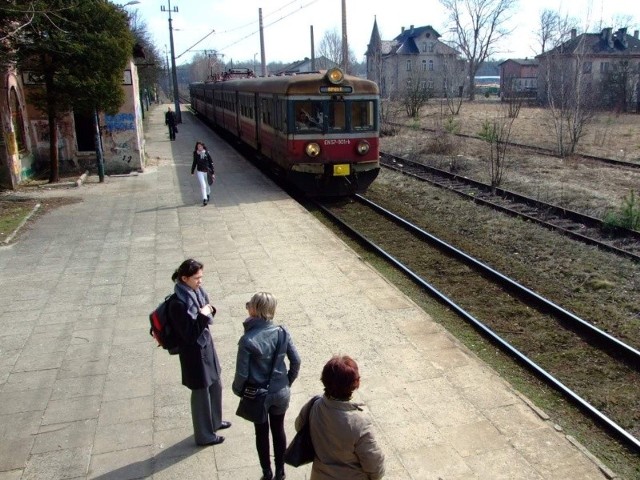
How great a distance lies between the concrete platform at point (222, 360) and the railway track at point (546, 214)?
434cm

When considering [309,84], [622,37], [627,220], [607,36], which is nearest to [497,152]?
[627,220]

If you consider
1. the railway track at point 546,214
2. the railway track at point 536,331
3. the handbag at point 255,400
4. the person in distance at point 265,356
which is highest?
the person in distance at point 265,356

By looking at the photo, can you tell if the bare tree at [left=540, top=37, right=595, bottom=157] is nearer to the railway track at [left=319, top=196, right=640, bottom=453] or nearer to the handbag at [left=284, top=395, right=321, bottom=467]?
the railway track at [left=319, top=196, right=640, bottom=453]

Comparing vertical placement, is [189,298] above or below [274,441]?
above

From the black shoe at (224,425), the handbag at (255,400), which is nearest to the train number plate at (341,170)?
the black shoe at (224,425)

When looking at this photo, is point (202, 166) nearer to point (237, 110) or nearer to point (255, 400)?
point (237, 110)

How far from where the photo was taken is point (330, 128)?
1373cm

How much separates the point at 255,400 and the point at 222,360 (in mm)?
2241

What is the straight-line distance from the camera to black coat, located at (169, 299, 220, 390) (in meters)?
4.01

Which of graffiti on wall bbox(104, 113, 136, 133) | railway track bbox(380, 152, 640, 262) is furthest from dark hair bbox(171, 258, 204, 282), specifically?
graffiti on wall bbox(104, 113, 136, 133)

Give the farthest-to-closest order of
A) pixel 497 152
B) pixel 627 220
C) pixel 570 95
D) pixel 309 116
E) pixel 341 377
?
pixel 570 95, pixel 497 152, pixel 309 116, pixel 627 220, pixel 341 377

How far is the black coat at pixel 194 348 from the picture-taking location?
401cm

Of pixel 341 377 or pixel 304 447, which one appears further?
pixel 304 447

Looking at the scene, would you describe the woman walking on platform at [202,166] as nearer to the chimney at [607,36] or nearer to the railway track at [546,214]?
the railway track at [546,214]
